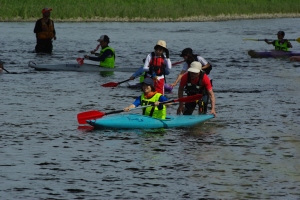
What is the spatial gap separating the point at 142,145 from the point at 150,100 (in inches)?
46.0

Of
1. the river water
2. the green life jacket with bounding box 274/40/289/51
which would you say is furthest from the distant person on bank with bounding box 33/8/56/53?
the green life jacket with bounding box 274/40/289/51

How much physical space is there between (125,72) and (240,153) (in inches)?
590

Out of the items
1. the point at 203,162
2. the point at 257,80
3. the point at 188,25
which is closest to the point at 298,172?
the point at 203,162

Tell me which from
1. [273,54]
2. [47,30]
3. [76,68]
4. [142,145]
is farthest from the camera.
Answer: [273,54]

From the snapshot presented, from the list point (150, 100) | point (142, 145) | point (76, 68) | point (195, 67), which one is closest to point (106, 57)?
point (76, 68)

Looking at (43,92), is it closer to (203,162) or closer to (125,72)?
(125,72)

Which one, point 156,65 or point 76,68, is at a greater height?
point 156,65

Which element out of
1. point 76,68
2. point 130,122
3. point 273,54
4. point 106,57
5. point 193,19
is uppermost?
point 106,57

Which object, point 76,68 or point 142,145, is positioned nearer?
point 142,145

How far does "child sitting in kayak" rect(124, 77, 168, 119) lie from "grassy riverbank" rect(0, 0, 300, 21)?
48479 millimetres

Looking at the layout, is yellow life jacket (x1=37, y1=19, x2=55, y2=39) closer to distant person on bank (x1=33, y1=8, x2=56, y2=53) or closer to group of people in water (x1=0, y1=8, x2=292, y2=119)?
distant person on bank (x1=33, y1=8, x2=56, y2=53)

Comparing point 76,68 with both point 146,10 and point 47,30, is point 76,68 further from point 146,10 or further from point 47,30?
point 146,10

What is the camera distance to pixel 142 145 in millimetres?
15344

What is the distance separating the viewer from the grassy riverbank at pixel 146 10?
6650 centimetres
